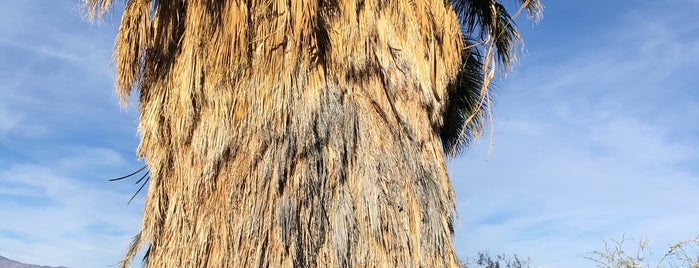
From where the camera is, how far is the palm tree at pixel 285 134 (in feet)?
14.9

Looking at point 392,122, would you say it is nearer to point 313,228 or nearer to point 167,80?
point 313,228

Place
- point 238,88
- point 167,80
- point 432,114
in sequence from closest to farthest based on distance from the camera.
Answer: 1. point 238,88
2. point 167,80
3. point 432,114

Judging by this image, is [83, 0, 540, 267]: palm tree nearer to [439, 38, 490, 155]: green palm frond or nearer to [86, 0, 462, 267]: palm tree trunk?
[86, 0, 462, 267]: palm tree trunk

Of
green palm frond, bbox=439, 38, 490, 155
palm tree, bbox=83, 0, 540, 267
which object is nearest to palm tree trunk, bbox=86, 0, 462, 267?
palm tree, bbox=83, 0, 540, 267

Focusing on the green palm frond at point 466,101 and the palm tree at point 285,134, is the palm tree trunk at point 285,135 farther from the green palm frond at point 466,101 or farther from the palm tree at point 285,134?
the green palm frond at point 466,101

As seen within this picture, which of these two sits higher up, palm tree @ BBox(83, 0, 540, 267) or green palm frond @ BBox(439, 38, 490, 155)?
green palm frond @ BBox(439, 38, 490, 155)

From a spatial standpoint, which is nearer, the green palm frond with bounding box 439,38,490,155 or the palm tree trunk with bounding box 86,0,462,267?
the palm tree trunk with bounding box 86,0,462,267

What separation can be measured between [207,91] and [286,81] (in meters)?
0.65

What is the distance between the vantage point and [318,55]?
16.1ft

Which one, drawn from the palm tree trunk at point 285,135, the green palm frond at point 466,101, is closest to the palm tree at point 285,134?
the palm tree trunk at point 285,135

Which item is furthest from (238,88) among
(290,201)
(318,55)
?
(290,201)

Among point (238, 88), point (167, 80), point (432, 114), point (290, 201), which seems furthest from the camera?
point (432, 114)

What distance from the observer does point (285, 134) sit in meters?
4.65

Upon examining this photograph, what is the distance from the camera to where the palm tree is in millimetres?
4531
